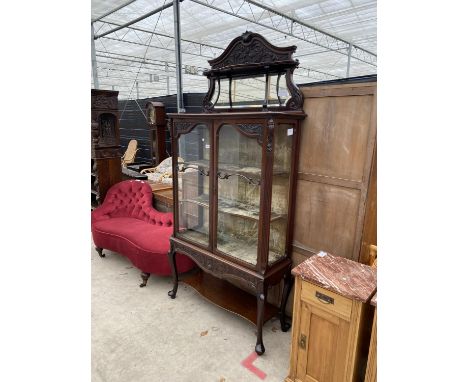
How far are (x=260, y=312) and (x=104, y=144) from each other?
309 cm

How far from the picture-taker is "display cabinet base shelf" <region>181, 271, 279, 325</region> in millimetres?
2398

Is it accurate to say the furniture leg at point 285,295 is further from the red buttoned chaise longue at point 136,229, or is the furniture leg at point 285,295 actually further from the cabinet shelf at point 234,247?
the red buttoned chaise longue at point 136,229

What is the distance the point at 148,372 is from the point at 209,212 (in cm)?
113

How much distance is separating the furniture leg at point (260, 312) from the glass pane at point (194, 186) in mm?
635

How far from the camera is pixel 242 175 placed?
229 cm

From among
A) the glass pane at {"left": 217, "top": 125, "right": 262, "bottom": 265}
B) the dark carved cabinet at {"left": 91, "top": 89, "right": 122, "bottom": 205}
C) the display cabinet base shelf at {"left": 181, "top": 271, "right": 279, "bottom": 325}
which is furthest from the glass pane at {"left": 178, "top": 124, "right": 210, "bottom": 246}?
the dark carved cabinet at {"left": 91, "top": 89, "right": 122, "bottom": 205}

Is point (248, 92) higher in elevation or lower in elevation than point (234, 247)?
higher

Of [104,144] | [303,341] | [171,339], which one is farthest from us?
[104,144]

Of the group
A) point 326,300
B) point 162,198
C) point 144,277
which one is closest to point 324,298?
point 326,300

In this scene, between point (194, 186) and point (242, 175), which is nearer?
point (242, 175)

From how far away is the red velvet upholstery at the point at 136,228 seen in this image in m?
2.86

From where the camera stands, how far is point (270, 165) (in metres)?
1.88

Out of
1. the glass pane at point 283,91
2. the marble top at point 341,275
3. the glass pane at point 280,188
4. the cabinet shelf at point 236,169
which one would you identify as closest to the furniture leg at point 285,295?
the glass pane at point 280,188

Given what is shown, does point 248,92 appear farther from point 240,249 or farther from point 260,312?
point 260,312
